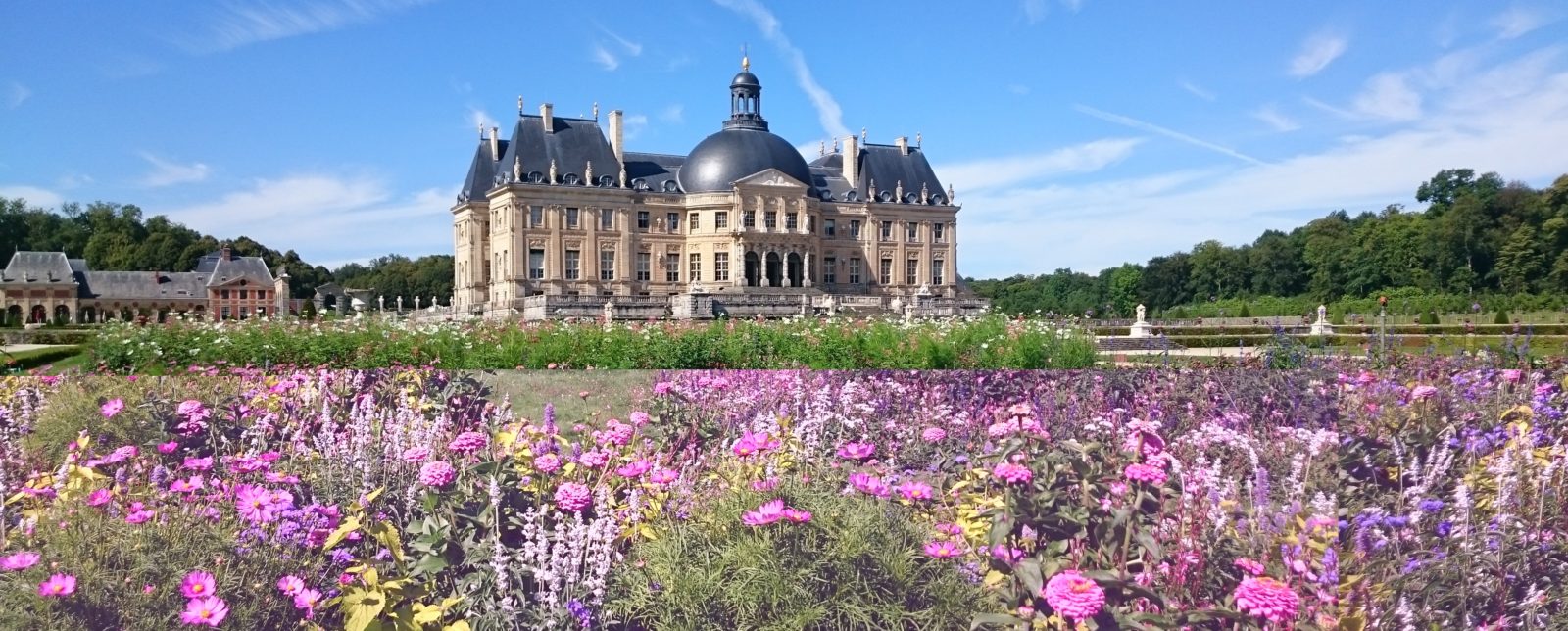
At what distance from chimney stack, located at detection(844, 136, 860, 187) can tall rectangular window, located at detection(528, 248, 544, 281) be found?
1585 cm

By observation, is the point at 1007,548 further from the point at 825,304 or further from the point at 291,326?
the point at 825,304

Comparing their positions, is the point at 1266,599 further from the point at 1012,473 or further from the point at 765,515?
the point at 765,515

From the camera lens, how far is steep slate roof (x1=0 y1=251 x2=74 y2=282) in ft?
188

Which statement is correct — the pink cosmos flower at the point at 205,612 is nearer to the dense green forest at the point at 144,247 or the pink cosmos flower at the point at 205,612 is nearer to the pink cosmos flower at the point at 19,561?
the pink cosmos flower at the point at 19,561

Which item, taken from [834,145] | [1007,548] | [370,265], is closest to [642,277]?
[834,145]

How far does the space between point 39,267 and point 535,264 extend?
32504 millimetres

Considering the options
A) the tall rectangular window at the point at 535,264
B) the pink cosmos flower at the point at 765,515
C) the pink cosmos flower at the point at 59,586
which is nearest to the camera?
the pink cosmos flower at the point at 59,586

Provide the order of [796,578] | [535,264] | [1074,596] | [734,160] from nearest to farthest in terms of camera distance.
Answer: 1. [1074,596]
2. [796,578]
3. [535,264]
4. [734,160]

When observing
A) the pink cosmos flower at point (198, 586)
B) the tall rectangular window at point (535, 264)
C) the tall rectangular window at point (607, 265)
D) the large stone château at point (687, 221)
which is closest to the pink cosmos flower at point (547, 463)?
the pink cosmos flower at point (198, 586)

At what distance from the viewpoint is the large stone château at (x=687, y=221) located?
45406 mm

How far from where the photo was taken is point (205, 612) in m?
2.65

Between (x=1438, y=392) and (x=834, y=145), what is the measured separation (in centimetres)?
5002

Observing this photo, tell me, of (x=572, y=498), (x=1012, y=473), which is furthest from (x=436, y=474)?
(x=1012, y=473)

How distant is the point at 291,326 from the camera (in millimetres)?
13453
